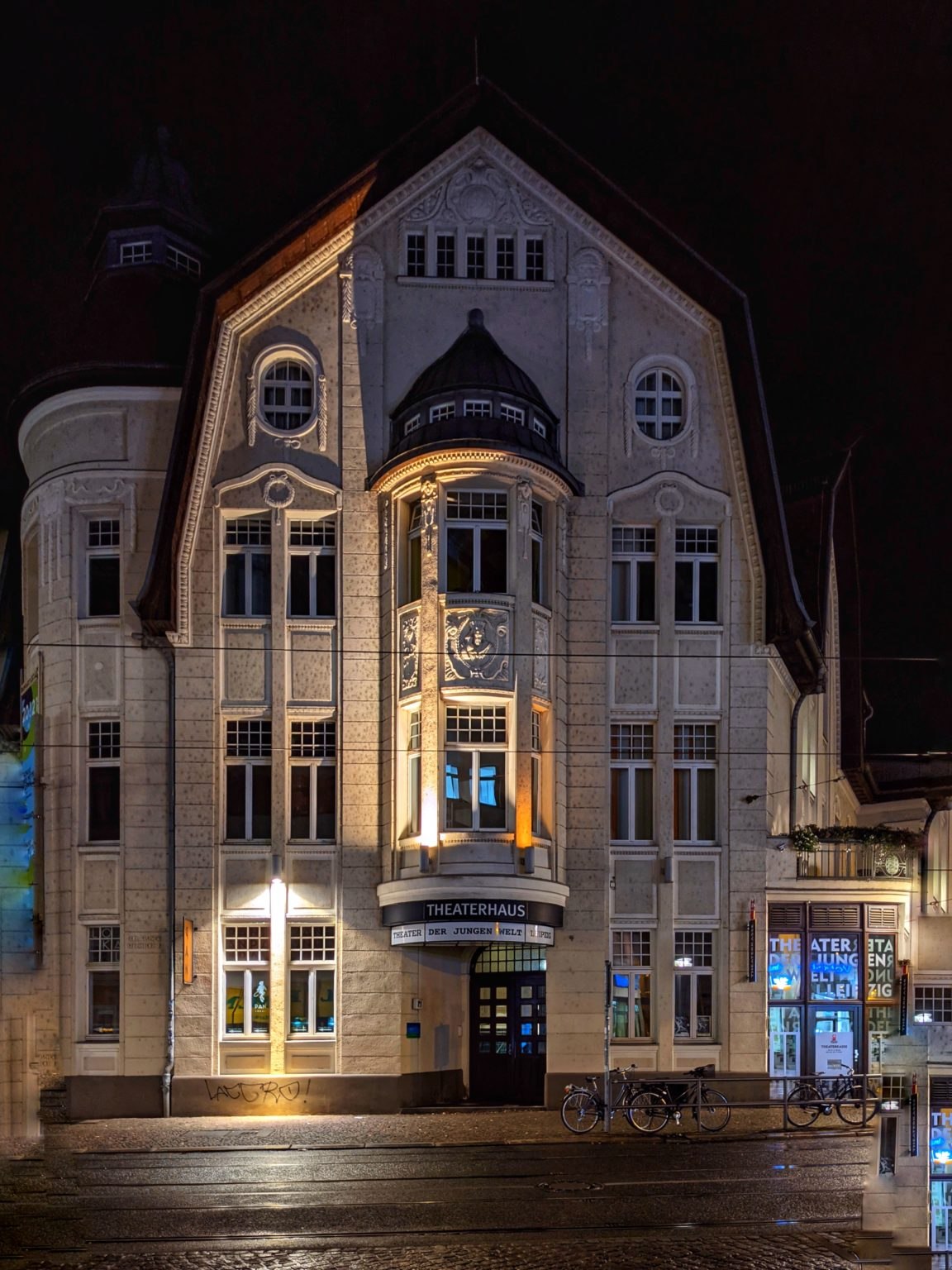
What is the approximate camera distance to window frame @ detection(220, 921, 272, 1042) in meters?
38.3

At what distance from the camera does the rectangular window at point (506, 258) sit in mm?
40375

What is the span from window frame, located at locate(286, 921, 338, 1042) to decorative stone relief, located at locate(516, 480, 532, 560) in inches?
350

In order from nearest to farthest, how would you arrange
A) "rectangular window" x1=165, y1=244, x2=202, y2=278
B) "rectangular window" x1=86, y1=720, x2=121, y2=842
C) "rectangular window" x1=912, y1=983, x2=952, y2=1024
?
"rectangular window" x1=86, y1=720, x2=121, y2=842 < "rectangular window" x1=912, y1=983, x2=952, y2=1024 < "rectangular window" x1=165, y1=244, x2=202, y2=278

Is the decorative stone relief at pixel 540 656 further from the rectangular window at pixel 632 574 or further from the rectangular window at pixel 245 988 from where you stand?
the rectangular window at pixel 245 988

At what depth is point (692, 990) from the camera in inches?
1545

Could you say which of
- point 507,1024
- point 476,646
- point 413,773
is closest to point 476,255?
point 476,646

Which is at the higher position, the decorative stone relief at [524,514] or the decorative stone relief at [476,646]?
the decorative stone relief at [524,514]

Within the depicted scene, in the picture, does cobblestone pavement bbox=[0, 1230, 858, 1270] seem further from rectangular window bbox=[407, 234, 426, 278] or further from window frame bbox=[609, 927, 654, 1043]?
rectangular window bbox=[407, 234, 426, 278]

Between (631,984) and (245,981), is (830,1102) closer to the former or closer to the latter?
(631,984)

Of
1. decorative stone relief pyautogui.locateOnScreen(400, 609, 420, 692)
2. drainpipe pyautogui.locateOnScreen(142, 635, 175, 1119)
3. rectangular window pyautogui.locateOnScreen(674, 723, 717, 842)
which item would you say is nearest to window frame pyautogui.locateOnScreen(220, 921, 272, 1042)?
drainpipe pyautogui.locateOnScreen(142, 635, 175, 1119)

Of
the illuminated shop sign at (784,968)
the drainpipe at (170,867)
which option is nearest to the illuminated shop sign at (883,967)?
the illuminated shop sign at (784,968)

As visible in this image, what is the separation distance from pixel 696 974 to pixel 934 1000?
6484mm

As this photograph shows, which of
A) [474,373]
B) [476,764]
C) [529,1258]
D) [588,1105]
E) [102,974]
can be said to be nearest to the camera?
[529,1258]

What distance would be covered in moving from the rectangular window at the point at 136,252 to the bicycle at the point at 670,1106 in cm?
2224
